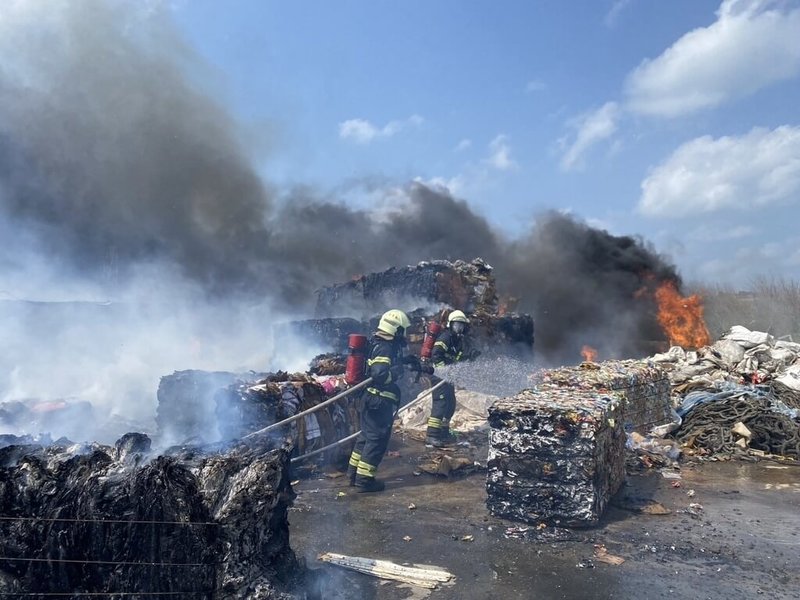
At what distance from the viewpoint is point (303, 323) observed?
49.6 ft

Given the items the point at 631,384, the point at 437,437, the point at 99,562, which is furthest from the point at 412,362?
the point at 99,562

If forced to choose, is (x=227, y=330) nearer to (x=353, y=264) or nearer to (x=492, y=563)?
(x=353, y=264)

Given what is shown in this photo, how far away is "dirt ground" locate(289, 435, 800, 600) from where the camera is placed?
411 cm

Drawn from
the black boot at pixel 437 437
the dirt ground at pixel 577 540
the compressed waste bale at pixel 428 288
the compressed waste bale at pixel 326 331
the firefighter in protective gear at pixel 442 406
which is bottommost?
the dirt ground at pixel 577 540

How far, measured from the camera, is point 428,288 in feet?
42.7

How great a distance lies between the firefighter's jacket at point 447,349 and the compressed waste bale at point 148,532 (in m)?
5.65

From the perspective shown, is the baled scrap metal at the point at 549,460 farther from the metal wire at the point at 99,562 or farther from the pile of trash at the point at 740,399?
the pile of trash at the point at 740,399

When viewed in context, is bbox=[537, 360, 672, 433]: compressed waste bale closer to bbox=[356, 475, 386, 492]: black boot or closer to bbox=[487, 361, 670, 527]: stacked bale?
bbox=[487, 361, 670, 527]: stacked bale

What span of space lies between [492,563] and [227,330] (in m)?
17.3

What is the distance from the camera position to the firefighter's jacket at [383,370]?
7.04m

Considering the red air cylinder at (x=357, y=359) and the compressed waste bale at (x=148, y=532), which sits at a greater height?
the red air cylinder at (x=357, y=359)

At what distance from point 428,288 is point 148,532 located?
1005 cm

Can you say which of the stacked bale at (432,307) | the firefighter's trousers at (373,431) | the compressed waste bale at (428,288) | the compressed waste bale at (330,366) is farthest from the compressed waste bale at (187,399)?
the compressed waste bale at (428,288)

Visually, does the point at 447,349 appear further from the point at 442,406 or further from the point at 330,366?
the point at 330,366
